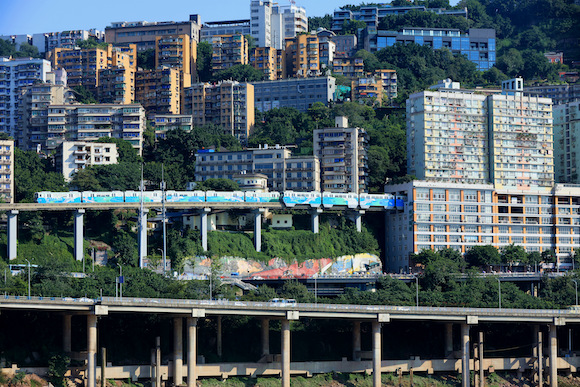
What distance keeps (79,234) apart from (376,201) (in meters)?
47.0

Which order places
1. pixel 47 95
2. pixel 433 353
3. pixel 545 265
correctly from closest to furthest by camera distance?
1. pixel 433 353
2. pixel 545 265
3. pixel 47 95

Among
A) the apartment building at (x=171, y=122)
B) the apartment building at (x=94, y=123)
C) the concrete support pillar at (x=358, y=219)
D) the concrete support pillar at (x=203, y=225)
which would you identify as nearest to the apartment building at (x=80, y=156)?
the apartment building at (x=94, y=123)

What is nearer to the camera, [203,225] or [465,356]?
[465,356]

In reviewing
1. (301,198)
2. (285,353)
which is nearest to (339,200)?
(301,198)

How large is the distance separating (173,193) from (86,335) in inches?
1585

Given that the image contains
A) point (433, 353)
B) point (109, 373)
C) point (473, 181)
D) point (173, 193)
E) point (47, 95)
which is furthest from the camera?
point (47, 95)

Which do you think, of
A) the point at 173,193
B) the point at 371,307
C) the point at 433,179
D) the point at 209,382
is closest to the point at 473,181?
A: the point at 433,179

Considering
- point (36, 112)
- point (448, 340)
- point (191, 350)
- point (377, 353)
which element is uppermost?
point (36, 112)

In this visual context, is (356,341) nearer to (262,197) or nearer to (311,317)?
(311,317)

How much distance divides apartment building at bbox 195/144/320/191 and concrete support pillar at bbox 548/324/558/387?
58.5 m

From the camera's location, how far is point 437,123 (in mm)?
168875

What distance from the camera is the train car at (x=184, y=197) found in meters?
144

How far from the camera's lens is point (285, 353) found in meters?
107

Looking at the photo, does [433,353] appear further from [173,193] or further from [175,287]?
[173,193]
